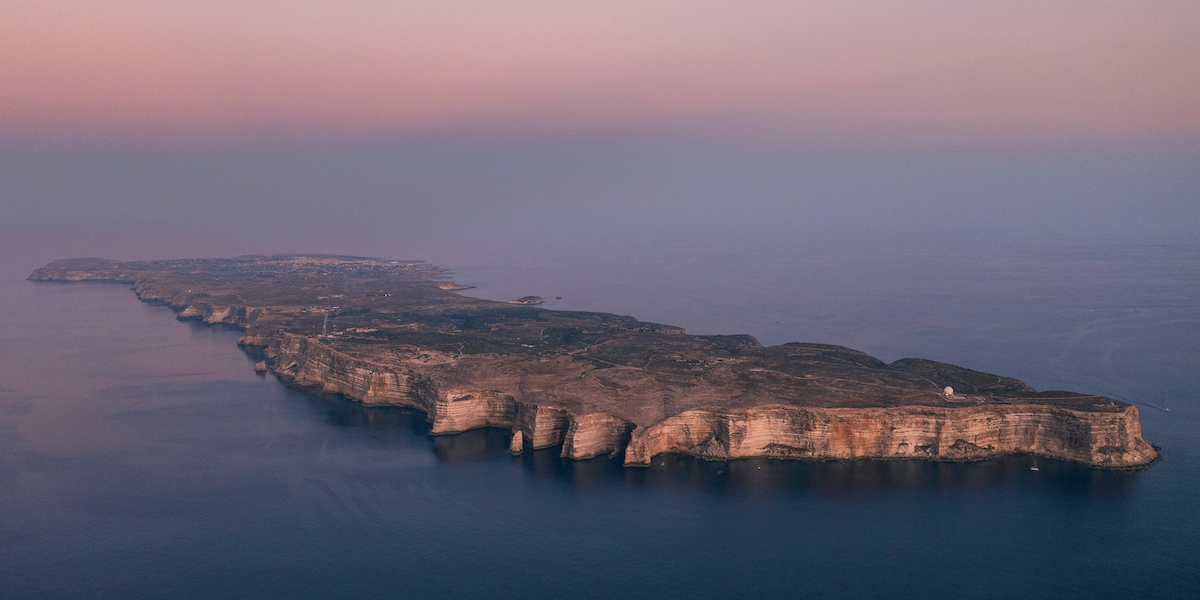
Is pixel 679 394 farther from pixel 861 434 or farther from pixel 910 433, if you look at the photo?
pixel 910 433

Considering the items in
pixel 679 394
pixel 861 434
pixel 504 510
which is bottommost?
pixel 504 510

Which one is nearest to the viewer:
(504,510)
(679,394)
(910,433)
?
(504,510)

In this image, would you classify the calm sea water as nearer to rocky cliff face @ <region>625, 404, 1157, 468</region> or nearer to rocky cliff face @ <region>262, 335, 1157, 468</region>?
rocky cliff face @ <region>262, 335, 1157, 468</region>

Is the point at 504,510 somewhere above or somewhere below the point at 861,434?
below

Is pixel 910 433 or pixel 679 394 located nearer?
pixel 910 433

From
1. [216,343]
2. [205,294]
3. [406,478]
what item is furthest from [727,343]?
[205,294]

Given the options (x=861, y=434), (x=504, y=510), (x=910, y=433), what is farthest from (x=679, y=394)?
(x=504, y=510)

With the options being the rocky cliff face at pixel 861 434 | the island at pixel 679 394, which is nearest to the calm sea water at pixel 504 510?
the rocky cliff face at pixel 861 434

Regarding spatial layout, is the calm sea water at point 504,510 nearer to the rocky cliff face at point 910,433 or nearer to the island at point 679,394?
the rocky cliff face at point 910,433

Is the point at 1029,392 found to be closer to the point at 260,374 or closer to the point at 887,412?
the point at 887,412
